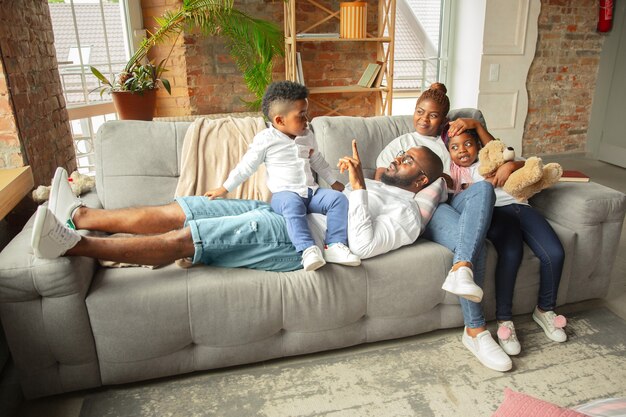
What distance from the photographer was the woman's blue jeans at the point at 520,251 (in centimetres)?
188

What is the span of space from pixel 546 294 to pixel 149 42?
3.04 meters

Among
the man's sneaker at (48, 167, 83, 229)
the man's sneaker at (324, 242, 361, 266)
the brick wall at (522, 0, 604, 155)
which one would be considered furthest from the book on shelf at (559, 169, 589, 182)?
the brick wall at (522, 0, 604, 155)

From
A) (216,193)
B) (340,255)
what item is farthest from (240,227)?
(340,255)

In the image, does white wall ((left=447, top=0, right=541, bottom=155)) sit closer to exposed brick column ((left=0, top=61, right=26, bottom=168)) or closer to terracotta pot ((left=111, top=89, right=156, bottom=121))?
terracotta pot ((left=111, top=89, right=156, bottom=121))

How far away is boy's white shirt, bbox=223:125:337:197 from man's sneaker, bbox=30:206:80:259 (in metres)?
0.66

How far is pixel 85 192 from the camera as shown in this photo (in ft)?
7.15

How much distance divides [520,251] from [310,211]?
2.88 feet

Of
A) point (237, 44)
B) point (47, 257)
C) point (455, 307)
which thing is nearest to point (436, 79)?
point (237, 44)

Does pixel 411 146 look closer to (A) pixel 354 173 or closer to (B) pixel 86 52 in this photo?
(A) pixel 354 173

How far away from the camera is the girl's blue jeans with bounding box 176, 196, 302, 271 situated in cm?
166

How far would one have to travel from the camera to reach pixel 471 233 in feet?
5.89

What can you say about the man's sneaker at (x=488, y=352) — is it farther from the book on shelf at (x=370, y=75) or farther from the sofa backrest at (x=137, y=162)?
the book on shelf at (x=370, y=75)

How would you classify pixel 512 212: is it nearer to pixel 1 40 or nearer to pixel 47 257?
pixel 47 257

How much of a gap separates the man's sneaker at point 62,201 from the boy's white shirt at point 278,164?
0.61m
